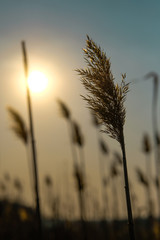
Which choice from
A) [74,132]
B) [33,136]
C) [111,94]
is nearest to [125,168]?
[111,94]

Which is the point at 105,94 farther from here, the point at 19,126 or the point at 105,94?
the point at 19,126

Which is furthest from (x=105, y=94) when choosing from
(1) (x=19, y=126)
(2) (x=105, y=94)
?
(1) (x=19, y=126)

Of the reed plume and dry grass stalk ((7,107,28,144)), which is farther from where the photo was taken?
dry grass stalk ((7,107,28,144))

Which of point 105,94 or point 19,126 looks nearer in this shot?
point 105,94

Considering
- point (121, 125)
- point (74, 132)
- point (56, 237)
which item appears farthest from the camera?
point (56, 237)

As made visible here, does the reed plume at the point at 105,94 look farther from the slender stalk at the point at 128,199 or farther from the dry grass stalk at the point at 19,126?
the dry grass stalk at the point at 19,126

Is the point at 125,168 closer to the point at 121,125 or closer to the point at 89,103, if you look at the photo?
the point at 121,125

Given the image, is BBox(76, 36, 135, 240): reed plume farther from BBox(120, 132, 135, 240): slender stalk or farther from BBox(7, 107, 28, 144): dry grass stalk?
BBox(7, 107, 28, 144): dry grass stalk

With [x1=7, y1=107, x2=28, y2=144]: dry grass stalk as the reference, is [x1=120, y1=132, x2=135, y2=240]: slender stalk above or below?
below

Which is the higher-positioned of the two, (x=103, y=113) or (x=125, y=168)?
(x=103, y=113)

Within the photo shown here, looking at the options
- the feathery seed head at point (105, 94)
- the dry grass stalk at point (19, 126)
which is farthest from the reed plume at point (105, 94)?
the dry grass stalk at point (19, 126)

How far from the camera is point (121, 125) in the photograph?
345 centimetres

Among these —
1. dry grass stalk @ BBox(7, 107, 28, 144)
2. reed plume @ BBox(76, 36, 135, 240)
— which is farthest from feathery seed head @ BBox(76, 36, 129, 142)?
dry grass stalk @ BBox(7, 107, 28, 144)

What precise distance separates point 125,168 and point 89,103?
0.84 m
